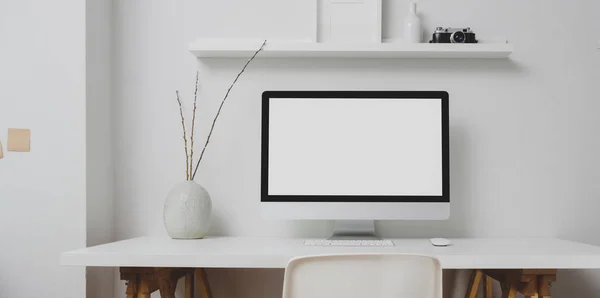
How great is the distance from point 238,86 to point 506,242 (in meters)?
1.28

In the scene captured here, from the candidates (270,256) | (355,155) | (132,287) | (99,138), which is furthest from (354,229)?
(99,138)

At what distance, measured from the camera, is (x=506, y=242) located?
6.96 feet

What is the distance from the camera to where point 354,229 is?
214 centimetres

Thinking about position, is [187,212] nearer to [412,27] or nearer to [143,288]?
[143,288]

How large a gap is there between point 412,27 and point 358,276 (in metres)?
1.33

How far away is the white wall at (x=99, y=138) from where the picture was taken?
6.98 ft

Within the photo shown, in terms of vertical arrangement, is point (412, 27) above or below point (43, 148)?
above

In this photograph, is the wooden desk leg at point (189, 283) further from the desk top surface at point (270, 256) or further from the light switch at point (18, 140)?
the light switch at point (18, 140)

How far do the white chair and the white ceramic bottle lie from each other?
4.06 feet

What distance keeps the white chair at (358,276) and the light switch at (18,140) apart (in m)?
1.33

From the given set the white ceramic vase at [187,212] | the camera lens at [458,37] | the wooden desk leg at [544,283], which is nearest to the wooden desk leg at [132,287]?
the white ceramic vase at [187,212]

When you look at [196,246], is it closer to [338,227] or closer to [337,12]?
[338,227]

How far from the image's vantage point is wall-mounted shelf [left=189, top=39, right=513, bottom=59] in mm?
2199

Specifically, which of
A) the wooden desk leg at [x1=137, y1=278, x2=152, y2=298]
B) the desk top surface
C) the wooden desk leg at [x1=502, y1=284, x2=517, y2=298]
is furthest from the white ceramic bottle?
the wooden desk leg at [x1=137, y1=278, x2=152, y2=298]
